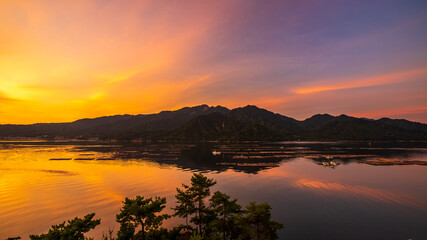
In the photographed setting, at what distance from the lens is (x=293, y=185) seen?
7012 centimetres

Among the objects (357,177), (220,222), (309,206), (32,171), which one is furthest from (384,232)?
(32,171)

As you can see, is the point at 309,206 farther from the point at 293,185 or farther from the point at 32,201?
the point at 32,201

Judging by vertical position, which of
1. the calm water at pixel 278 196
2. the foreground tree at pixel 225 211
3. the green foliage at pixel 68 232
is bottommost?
the calm water at pixel 278 196

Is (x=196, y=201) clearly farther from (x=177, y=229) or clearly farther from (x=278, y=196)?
(x=278, y=196)

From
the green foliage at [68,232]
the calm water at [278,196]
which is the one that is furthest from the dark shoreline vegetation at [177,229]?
the calm water at [278,196]

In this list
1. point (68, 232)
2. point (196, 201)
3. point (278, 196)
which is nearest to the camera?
point (68, 232)

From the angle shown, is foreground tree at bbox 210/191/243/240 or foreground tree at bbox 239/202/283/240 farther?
foreground tree at bbox 210/191/243/240

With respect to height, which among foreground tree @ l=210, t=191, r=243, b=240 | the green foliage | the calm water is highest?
the green foliage

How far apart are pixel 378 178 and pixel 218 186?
63.5 metres

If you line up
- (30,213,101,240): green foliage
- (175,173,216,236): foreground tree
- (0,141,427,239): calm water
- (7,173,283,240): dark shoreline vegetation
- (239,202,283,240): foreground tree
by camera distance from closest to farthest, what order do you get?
1. (30,213,101,240): green foliage
2. (7,173,283,240): dark shoreline vegetation
3. (239,202,283,240): foreground tree
4. (175,173,216,236): foreground tree
5. (0,141,427,239): calm water

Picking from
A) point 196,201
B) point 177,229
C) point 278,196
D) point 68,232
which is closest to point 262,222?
point 196,201

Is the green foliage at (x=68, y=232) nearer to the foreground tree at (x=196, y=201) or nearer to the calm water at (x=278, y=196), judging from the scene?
the foreground tree at (x=196, y=201)

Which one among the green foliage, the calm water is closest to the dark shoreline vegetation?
the green foliage

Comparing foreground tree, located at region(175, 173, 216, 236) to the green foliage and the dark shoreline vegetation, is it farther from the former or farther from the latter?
the green foliage
